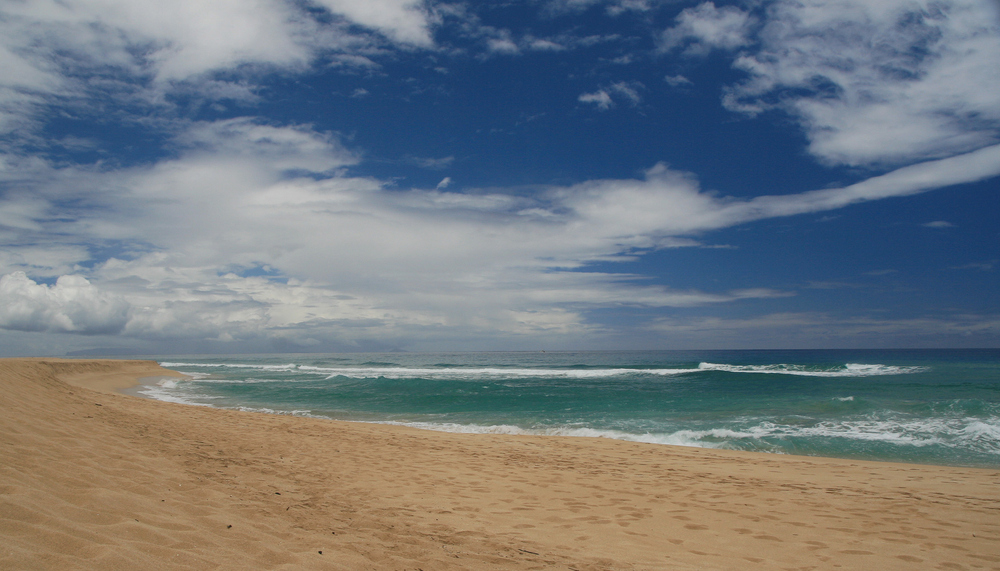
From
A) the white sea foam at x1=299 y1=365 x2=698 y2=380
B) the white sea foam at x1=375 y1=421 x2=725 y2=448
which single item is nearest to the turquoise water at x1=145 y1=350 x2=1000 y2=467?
the white sea foam at x1=375 y1=421 x2=725 y2=448

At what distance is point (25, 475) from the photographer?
3.85 meters

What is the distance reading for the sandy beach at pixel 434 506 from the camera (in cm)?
336

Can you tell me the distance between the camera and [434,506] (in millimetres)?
5566

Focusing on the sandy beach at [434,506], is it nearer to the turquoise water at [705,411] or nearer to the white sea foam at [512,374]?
the turquoise water at [705,411]

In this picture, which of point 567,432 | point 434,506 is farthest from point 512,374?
point 434,506

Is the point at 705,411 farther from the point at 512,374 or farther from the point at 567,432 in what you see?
the point at 512,374

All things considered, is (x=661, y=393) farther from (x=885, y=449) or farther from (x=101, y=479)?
(x=101, y=479)

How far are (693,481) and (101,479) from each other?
7.90 metres

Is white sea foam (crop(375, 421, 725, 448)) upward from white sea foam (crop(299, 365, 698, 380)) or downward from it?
upward

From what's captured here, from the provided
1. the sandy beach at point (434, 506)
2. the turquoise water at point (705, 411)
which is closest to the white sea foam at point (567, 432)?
the turquoise water at point (705, 411)

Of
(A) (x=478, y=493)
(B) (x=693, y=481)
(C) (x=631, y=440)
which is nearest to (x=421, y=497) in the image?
(A) (x=478, y=493)

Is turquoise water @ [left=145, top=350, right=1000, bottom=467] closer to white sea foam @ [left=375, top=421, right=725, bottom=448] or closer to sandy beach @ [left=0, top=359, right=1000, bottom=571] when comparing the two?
white sea foam @ [left=375, top=421, right=725, bottom=448]

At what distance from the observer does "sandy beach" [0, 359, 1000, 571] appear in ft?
11.0

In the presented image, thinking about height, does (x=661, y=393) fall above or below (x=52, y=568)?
below
